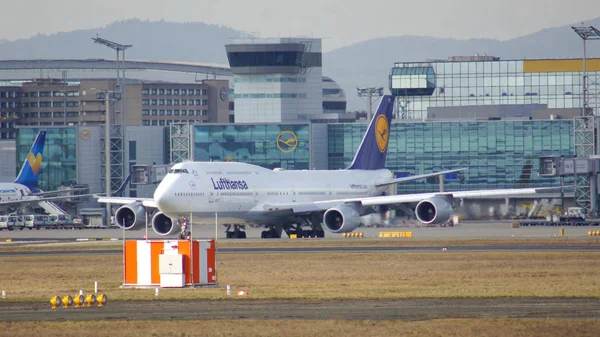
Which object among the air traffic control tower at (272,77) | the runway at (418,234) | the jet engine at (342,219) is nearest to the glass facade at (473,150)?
the air traffic control tower at (272,77)

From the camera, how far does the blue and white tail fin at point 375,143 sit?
90250mm

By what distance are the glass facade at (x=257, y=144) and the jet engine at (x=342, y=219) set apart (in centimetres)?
6511

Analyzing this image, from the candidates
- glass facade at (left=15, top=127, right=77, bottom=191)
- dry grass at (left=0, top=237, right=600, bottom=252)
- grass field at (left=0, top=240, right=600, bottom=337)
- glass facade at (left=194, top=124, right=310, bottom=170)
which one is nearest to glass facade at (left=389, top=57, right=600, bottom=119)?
glass facade at (left=194, top=124, right=310, bottom=170)

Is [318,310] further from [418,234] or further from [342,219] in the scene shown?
[418,234]

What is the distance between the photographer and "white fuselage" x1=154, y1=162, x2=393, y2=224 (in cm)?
7482

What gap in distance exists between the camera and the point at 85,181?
146 metres

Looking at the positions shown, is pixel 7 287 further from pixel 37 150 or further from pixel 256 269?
pixel 37 150

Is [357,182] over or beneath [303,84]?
beneath

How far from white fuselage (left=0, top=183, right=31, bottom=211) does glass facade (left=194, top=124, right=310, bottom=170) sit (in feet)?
105

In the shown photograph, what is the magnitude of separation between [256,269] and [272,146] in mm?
94788

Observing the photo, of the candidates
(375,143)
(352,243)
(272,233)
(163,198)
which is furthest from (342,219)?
(375,143)

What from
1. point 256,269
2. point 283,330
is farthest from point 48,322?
point 256,269

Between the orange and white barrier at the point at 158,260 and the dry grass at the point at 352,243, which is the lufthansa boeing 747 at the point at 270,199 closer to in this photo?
the dry grass at the point at 352,243

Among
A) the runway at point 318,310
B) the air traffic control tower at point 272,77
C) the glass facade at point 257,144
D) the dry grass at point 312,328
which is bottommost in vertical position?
the runway at point 318,310
